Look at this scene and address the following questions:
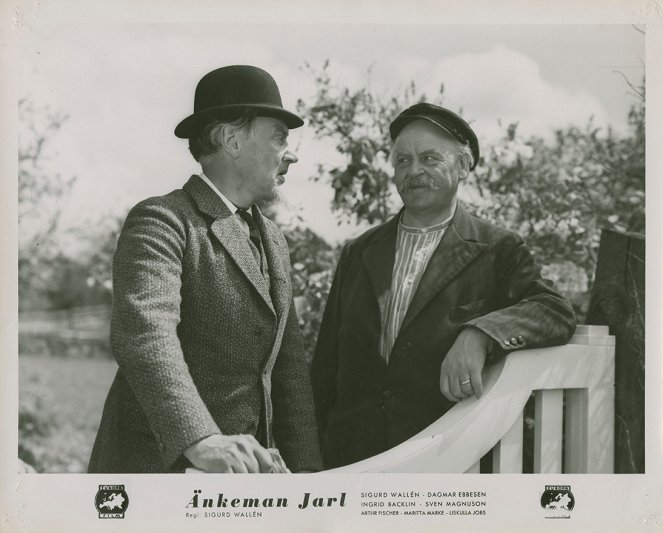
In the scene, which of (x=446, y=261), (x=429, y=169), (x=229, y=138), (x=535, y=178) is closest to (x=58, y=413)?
(x=229, y=138)

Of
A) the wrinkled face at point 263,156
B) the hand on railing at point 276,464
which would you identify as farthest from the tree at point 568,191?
the hand on railing at point 276,464

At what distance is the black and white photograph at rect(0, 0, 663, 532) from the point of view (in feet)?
9.23

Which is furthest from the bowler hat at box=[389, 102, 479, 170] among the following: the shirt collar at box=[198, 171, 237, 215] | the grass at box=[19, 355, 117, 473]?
the grass at box=[19, 355, 117, 473]

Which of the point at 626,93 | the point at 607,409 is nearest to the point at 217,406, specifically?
the point at 607,409

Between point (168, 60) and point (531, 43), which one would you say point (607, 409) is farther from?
point (168, 60)

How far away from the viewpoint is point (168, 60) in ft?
10.4

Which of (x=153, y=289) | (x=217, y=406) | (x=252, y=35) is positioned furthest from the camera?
(x=252, y=35)

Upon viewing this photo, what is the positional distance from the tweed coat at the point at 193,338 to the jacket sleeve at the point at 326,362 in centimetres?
17

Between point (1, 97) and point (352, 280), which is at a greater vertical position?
point (1, 97)

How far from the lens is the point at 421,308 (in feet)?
9.68

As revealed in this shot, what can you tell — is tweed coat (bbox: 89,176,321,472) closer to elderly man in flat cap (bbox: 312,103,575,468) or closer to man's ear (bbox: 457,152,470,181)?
elderly man in flat cap (bbox: 312,103,575,468)

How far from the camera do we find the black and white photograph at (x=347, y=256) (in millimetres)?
2812

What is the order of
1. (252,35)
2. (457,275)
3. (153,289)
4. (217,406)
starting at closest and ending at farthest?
1. (153,289)
2. (217,406)
3. (457,275)
4. (252,35)

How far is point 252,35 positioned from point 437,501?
194cm
